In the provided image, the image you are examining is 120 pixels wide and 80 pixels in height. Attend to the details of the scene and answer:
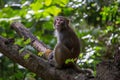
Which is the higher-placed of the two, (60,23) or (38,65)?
(60,23)

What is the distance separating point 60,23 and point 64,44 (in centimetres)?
39

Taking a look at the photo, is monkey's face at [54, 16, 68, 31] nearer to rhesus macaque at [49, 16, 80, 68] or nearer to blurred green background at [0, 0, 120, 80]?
rhesus macaque at [49, 16, 80, 68]

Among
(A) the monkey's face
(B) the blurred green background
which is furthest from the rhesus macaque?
(B) the blurred green background

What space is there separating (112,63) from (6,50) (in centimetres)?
163

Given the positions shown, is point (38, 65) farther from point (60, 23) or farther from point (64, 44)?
point (60, 23)

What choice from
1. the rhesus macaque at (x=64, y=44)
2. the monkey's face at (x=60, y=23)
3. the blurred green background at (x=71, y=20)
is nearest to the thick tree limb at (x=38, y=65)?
the rhesus macaque at (x=64, y=44)

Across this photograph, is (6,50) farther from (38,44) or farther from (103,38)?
(103,38)

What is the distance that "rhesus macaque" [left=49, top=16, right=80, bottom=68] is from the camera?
16.1 feet

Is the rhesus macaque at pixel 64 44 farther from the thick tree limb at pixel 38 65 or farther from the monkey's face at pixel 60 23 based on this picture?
the thick tree limb at pixel 38 65

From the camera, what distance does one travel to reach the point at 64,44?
5.12 metres

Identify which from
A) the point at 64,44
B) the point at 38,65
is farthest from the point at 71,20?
the point at 38,65

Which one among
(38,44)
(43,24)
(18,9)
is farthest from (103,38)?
(38,44)

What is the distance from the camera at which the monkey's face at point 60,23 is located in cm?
520

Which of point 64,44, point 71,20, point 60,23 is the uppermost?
point 60,23
